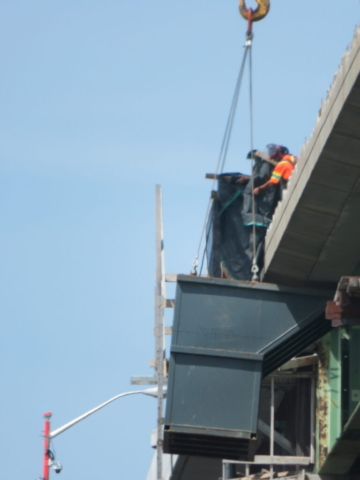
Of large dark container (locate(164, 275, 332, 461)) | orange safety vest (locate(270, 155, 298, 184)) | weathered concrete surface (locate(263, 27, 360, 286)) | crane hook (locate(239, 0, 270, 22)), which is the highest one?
crane hook (locate(239, 0, 270, 22))

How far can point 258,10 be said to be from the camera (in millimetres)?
20562

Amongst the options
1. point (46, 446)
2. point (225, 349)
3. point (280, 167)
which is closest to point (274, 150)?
point (280, 167)

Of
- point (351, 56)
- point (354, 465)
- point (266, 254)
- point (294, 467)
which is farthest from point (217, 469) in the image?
point (351, 56)

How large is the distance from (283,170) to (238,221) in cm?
137

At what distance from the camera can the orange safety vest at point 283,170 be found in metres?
21.0

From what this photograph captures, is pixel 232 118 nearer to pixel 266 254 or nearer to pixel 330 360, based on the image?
pixel 266 254

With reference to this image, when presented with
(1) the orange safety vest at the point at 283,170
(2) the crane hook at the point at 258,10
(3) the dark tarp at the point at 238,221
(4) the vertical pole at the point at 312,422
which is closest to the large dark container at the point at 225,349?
(3) the dark tarp at the point at 238,221

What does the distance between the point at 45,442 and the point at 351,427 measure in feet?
21.1

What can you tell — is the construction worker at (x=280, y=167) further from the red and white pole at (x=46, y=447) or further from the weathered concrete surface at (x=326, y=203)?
the red and white pole at (x=46, y=447)

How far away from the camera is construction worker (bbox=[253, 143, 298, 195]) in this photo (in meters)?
21.0

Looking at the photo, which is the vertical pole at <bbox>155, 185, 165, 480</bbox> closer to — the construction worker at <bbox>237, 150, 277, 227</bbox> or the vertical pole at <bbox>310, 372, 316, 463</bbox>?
the vertical pole at <bbox>310, 372, 316, 463</bbox>

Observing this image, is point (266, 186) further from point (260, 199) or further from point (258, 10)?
point (258, 10)

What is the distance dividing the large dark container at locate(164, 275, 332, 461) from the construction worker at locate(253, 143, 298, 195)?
1.95m

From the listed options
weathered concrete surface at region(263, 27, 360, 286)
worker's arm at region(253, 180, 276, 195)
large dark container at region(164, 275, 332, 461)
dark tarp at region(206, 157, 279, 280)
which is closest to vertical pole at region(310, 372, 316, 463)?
large dark container at region(164, 275, 332, 461)
